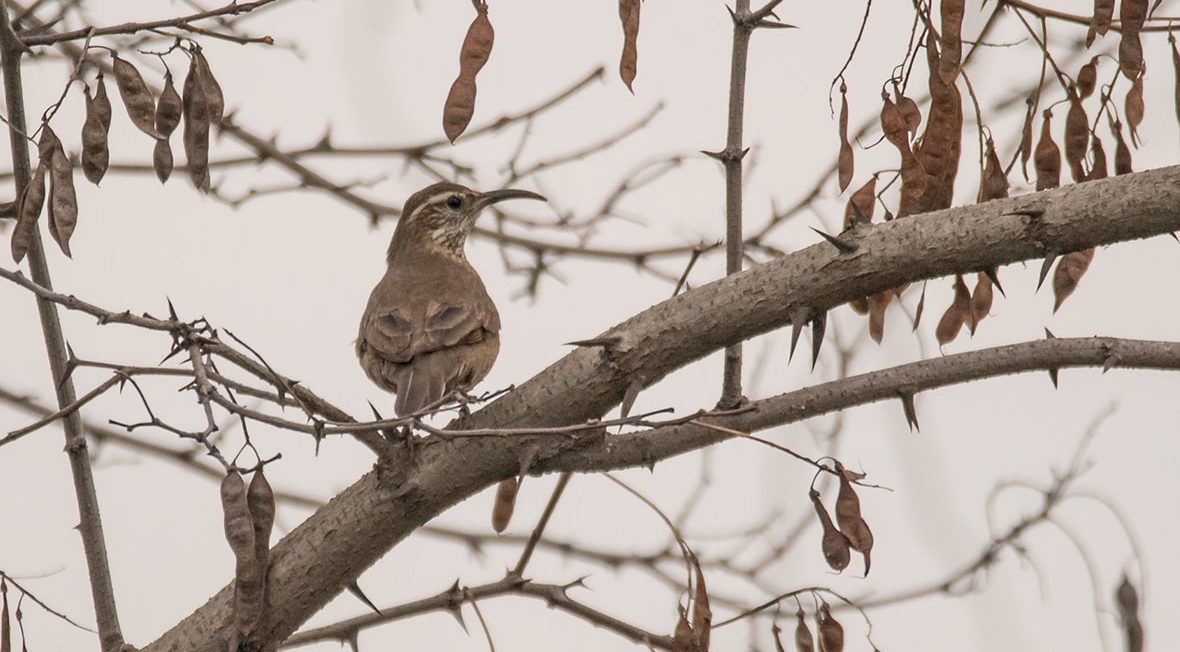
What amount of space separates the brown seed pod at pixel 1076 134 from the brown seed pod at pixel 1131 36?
0.68ft

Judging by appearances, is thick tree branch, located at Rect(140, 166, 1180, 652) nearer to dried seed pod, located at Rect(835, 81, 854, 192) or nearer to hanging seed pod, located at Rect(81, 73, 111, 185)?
Result: dried seed pod, located at Rect(835, 81, 854, 192)

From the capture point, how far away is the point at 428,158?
800cm

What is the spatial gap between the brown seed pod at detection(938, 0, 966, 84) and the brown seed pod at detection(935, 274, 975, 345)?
679mm

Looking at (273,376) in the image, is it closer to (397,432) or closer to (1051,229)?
(397,432)

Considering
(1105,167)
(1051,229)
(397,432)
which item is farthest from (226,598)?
(1105,167)

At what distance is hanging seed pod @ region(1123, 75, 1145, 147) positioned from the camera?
186 inches

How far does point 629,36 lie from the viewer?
14.2 feet

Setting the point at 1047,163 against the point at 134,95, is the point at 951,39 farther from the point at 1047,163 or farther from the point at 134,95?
the point at 134,95

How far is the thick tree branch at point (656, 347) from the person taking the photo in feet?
12.7

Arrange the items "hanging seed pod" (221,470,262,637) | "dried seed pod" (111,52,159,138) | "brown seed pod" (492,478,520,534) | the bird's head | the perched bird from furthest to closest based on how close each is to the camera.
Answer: the bird's head, the perched bird, "brown seed pod" (492,478,520,534), "dried seed pod" (111,52,159,138), "hanging seed pod" (221,470,262,637)

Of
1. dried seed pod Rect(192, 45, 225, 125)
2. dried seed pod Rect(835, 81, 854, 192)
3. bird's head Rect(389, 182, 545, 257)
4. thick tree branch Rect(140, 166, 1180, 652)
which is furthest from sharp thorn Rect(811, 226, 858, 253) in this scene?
bird's head Rect(389, 182, 545, 257)

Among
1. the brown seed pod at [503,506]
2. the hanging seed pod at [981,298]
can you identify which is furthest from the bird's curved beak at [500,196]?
the hanging seed pod at [981,298]

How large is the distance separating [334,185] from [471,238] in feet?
4.21

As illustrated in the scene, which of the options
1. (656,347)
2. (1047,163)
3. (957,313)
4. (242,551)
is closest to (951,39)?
(1047,163)
